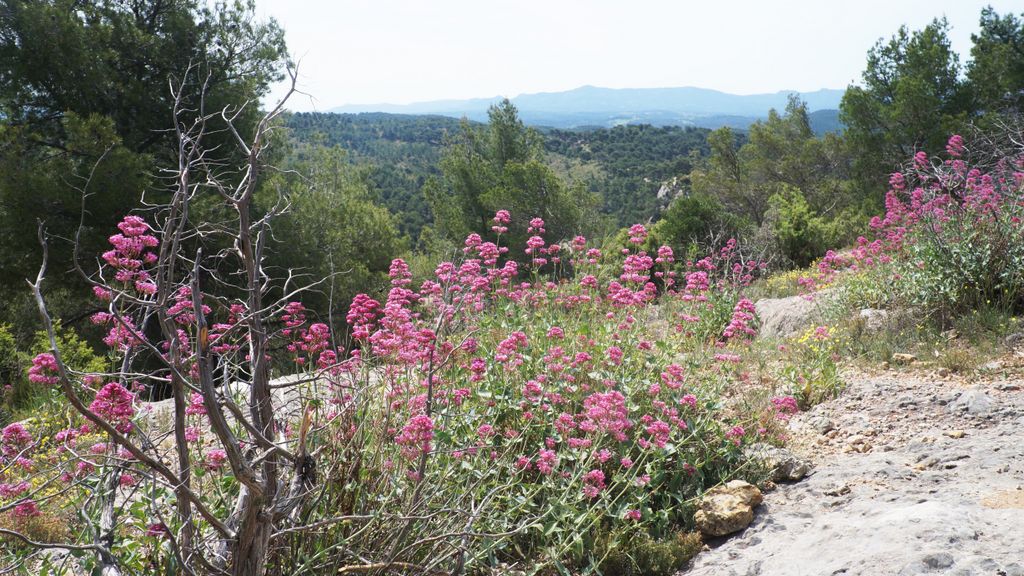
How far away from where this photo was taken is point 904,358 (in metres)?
5.04

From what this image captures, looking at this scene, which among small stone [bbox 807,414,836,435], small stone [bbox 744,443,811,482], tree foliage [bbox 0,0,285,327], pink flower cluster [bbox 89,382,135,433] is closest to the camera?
pink flower cluster [bbox 89,382,135,433]

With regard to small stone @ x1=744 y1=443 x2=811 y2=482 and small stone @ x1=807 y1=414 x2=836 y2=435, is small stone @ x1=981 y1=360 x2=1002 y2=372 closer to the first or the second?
small stone @ x1=807 y1=414 x2=836 y2=435

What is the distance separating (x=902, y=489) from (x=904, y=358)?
236 cm

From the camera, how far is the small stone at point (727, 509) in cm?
313

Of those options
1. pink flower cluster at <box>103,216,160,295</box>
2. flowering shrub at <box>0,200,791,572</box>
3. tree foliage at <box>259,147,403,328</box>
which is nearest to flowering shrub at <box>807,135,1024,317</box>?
flowering shrub at <box>0,200,791,572</box>

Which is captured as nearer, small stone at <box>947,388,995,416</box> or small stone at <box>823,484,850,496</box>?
small stone at <box>823,484,850,496</box>

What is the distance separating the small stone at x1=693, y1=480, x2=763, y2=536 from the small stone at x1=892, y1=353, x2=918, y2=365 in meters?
2.58

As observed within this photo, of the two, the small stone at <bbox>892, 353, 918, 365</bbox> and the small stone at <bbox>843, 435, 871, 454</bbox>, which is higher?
the small stone at <bbox>892, 353, 918, 365</bbox>

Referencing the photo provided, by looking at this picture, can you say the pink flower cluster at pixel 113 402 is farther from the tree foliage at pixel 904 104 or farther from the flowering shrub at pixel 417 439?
the tree foliage at pixel 904 104

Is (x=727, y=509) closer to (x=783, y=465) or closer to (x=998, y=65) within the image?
(x=783, y=465)

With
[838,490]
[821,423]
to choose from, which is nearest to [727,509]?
[838,490]

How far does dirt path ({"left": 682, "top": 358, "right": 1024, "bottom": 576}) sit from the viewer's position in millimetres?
2361

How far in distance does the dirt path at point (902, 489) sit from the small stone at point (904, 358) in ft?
0.69

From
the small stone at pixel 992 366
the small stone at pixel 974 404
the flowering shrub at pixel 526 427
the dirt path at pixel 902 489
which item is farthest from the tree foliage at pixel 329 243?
the small stone at pixel 992 366
